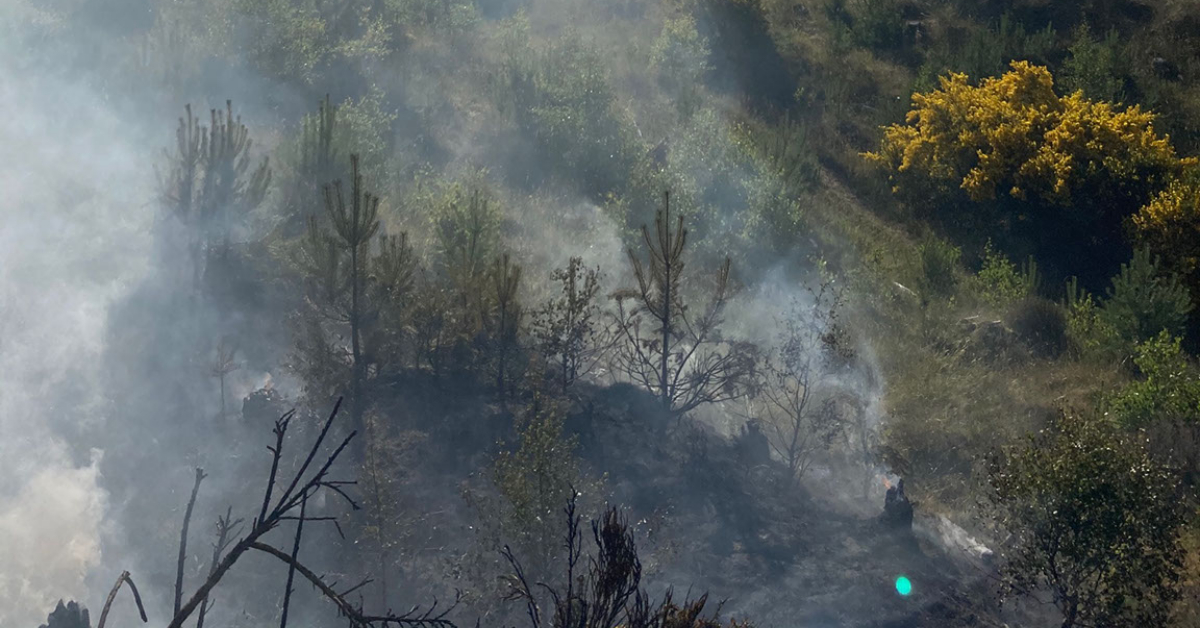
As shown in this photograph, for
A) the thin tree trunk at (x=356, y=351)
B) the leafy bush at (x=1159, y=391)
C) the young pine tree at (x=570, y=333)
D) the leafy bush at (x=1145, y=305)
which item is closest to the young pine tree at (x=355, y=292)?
the thin tree trunk at (x=356, y=351)

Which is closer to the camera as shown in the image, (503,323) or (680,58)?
(503,323)

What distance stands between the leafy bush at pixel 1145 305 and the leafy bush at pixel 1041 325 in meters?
0.87

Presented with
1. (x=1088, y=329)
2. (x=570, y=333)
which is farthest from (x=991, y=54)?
(x=570, y=333)

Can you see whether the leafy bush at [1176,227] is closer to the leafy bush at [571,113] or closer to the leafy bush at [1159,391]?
the leafy bush at [1159,391]

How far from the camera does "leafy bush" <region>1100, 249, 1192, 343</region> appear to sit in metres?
15.2

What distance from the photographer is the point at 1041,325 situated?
16812mm

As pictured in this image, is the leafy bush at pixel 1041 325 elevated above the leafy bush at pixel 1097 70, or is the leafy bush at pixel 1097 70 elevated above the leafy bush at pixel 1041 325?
the leafy bush at pixel 1097 70

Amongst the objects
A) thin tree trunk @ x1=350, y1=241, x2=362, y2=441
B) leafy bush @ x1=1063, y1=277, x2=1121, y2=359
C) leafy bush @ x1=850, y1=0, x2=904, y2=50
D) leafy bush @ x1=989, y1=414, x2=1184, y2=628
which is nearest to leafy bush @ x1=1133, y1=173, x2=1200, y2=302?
leafy bush @ x1=1063, y1=277, x2=1121, y2=359

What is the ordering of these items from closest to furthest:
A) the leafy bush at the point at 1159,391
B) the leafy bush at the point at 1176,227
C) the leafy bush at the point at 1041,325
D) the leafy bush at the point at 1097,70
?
the leafy bush at the point at 1159,391
the leafy bush at the point at 1176,227
the leafy bush at the point at 1041,325
the leafy bush at the point at 1097,70

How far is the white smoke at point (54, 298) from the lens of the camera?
1539 cm

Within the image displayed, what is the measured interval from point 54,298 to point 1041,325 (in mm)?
18362

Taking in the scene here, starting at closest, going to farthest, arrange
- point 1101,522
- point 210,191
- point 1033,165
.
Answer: point 1101,522 < point 1033,165 < point 210,191

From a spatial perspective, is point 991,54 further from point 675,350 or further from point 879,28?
point 675,350

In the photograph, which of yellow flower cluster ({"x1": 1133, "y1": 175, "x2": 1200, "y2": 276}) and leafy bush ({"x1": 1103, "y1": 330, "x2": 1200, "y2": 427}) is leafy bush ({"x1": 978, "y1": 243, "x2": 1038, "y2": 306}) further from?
leafy bush ({"x1": 1103, "y1": 330, "x2": 1200, "y2": 427})
